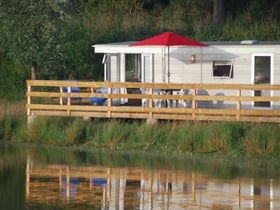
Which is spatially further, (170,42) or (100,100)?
(100,100)

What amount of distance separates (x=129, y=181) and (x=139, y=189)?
1104mm

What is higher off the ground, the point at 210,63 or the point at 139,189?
the point at 210,63

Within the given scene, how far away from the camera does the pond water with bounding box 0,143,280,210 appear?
68.0ft

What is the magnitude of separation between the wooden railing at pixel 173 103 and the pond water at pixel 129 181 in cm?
201

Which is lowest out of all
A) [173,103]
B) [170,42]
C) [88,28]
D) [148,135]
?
[148,135]

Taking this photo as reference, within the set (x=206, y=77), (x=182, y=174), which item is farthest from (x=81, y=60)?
(x=182, y=174)

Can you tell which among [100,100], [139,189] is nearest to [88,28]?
[100,100]

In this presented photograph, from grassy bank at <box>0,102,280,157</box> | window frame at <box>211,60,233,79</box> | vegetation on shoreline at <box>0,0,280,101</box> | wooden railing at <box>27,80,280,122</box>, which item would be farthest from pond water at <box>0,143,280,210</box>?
vegetation on shoreline at <box>0,0,280,101</box>

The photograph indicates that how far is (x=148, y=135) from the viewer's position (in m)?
28.6

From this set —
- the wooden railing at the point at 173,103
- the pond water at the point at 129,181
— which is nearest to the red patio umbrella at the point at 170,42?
the wooden railing at the point at 173,103

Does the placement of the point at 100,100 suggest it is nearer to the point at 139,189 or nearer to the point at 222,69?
the point at 222,69

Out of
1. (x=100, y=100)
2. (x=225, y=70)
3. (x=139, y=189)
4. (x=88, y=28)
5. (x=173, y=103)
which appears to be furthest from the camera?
(x=88, y=28)

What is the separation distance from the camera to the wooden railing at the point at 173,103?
28656mm

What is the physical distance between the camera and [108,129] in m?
28.9
